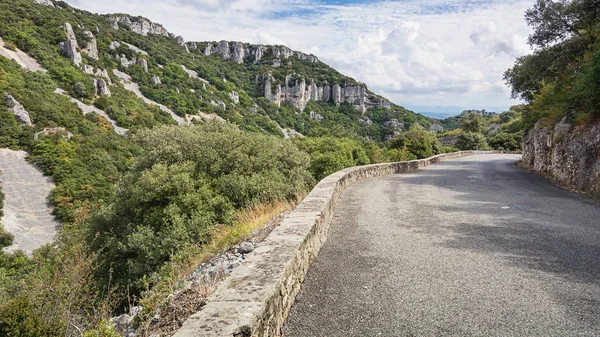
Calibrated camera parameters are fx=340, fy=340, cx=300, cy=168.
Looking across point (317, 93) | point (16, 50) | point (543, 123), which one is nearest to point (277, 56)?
point (317, 93)

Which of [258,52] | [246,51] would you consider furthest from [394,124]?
[246,51]

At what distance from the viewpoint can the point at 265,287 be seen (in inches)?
121

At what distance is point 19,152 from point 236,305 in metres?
66.2

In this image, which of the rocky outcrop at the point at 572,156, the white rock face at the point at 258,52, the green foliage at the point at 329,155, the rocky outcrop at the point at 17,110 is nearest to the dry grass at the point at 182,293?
the rocky outcrop at the point at 572,156

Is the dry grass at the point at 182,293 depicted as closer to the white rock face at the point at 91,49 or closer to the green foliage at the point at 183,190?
the green foliage at the point at 183,190

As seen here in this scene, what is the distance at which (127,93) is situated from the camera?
303ft

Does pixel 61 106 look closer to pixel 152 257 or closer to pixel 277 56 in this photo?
pixel 152 257

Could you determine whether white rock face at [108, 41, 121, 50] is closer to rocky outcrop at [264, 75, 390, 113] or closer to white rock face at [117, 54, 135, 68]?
white rock face at [117, 54, 135, 68]

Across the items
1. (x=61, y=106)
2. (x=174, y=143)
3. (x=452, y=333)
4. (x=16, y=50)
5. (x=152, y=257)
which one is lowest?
(x=152, y=257)

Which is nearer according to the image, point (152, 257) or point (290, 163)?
point (152, 257)

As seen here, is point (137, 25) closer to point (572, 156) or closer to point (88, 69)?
point (88, 69)

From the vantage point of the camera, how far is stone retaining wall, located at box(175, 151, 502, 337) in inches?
96.9

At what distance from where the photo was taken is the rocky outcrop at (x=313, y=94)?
146 meters

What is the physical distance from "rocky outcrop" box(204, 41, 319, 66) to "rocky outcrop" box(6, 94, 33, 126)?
Result: 399ft
